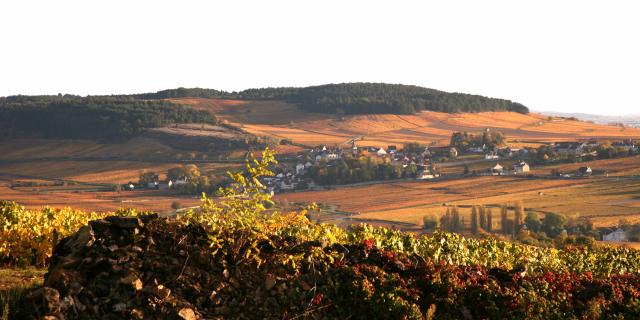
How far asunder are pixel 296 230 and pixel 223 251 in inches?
84.6

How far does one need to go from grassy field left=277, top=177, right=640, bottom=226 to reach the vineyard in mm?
88667

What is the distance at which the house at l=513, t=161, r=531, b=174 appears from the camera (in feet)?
502

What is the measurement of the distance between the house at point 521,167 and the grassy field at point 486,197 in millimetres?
7336

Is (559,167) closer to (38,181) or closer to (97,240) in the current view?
(38,181)

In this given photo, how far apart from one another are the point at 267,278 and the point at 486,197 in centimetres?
12001

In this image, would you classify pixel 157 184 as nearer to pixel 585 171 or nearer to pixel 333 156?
pixel 333 156

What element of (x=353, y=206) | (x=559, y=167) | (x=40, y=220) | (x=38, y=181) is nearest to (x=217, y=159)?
(x=38, y=181)

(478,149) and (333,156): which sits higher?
(478,149)

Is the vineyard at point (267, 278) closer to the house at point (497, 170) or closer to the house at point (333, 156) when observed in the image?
the house at point (497, 170)

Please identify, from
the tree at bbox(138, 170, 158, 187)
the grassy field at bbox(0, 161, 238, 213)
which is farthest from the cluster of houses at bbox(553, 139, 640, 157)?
the tree at bbox(138, 170, 158, 187)

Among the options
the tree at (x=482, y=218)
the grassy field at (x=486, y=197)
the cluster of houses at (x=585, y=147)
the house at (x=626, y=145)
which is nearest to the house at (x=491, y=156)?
the cluster of houses at (x=585, y=147)

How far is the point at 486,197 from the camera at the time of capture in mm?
127938

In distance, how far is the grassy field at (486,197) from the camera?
354 feet

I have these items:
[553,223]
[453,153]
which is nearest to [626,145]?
[453,153]
